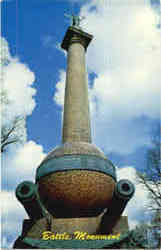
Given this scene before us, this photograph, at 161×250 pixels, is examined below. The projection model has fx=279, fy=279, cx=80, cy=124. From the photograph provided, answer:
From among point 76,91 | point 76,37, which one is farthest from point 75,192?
point 76,37

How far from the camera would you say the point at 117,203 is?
697 cm

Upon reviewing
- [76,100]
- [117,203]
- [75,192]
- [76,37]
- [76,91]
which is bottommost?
[117,203]

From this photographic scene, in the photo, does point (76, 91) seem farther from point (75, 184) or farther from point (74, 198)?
point (74, 198)

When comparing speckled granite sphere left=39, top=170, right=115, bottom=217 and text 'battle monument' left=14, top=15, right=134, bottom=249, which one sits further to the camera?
speckled granite sphere left=39, top=170, right=115, bottom=217

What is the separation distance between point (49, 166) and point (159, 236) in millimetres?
11051

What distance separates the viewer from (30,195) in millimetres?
6812

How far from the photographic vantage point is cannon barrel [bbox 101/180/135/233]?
22.6 feet

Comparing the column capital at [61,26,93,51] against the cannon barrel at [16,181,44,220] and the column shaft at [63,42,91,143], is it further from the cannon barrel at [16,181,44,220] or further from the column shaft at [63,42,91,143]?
the cannon barrel at [16,181,44,220]

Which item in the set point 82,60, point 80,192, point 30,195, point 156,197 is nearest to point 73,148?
point 80,192

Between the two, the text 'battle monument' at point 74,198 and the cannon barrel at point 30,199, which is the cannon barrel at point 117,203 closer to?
the text 'battle monument' at point 74,198

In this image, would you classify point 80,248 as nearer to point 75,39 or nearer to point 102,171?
point 102,171

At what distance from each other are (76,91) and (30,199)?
4.81m

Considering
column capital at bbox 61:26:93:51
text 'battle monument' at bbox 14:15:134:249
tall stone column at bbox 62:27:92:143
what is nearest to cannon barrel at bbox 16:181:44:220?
text 'battle monument' at bbox 14:15:134:249

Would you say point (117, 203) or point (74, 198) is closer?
point (117, 203)
